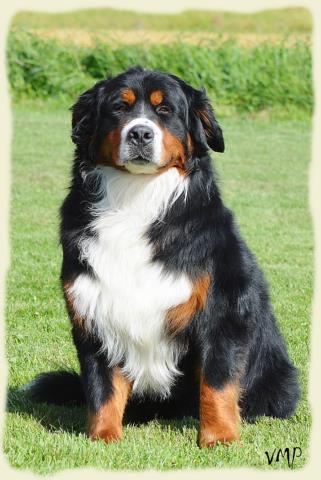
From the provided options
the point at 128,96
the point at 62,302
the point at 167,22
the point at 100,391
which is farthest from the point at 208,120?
the point at 167,22

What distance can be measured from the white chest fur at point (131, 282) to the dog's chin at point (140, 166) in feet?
0.27

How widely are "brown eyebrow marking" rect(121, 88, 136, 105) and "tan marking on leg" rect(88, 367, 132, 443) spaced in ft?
4.65

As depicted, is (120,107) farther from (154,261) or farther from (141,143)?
(154,261)

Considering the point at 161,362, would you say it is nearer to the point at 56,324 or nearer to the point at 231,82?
the point at 56,324

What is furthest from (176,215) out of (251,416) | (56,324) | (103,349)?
(56,324)

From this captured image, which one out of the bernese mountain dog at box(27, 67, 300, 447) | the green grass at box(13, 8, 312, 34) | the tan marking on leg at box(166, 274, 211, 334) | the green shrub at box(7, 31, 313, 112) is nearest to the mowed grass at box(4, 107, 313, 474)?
the bernese mountain dog at box(27, 67, 300, 447)

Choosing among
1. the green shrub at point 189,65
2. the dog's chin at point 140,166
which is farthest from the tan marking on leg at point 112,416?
the green shrub at point 189,65

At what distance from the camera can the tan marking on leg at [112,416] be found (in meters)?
4.67

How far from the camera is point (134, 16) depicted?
18984 mm

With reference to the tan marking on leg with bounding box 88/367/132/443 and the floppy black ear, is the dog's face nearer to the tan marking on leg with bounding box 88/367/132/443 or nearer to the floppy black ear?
the floppy black ear

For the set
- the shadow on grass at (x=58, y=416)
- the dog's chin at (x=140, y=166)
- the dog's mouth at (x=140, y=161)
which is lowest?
the shadow on grass at (x=58, y=416)

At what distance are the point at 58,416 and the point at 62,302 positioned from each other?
232 centimetres

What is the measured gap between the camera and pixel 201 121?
15.8 ft

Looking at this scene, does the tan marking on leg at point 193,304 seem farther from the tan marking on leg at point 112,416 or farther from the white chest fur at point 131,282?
the tan marking on leg at point 112,416
